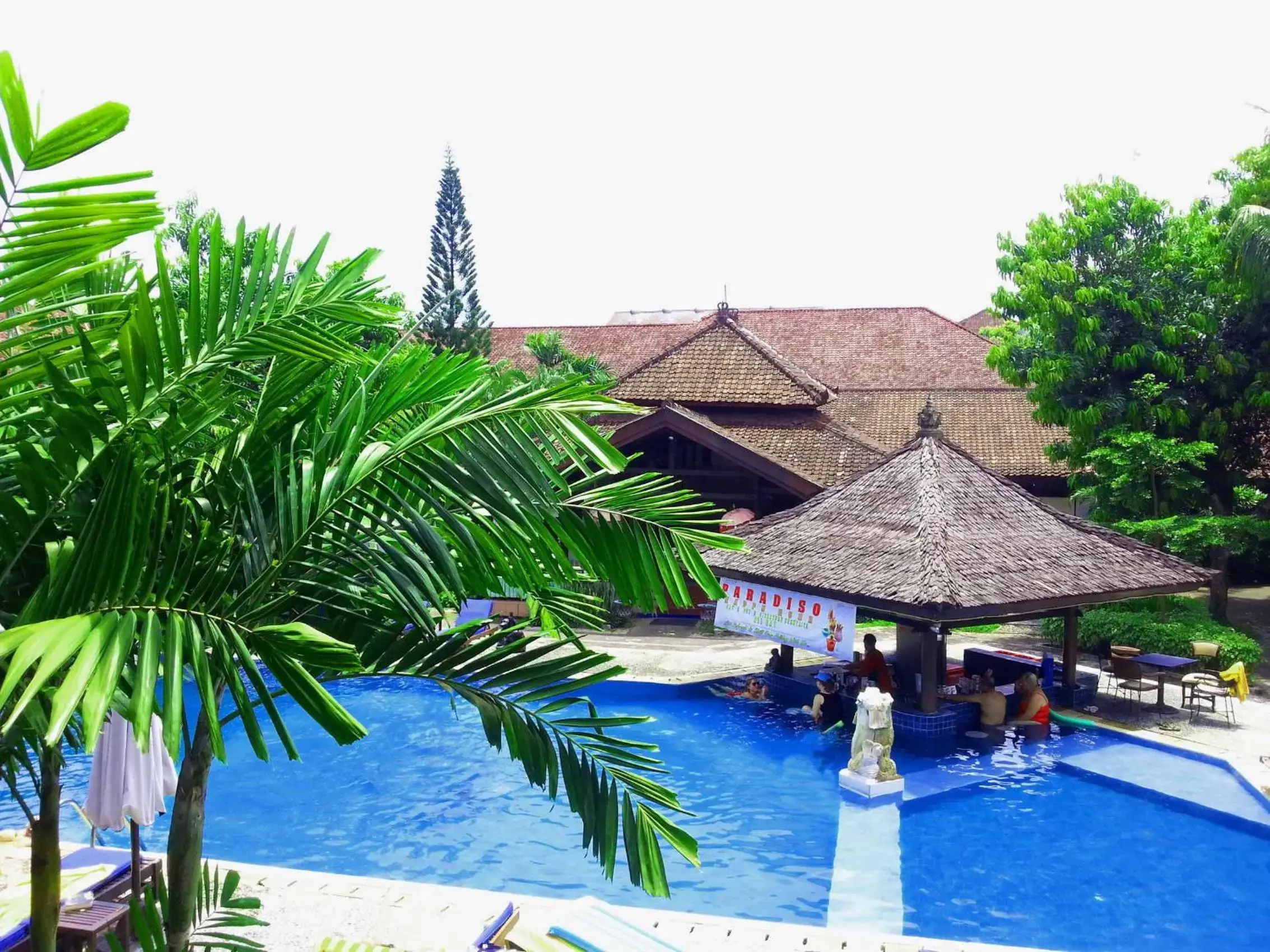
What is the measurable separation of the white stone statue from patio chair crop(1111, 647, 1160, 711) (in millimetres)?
4637

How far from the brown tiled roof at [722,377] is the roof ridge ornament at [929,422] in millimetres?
7948

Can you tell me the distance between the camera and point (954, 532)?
1387 cm

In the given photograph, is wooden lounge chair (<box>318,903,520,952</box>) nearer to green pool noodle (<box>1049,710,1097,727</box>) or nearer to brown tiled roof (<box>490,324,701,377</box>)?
green pool noodle (<box>1049,710,1097,727</box>)

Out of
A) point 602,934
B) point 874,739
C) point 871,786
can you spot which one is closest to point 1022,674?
point 874,739

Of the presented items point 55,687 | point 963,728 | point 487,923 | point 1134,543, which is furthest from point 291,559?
point 1134,543

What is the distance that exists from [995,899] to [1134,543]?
8107 mm

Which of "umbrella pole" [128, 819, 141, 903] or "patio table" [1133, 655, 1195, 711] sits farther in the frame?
"patio table" [1133, 655, 1195, 711]

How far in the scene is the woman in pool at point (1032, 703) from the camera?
13383 millimetres

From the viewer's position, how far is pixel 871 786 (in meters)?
11.0

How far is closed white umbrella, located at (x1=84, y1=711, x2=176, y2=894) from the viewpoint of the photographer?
7004 millimetres

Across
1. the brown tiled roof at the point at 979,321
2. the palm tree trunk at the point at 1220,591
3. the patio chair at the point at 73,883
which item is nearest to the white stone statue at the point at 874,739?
the patio chair at the point at 73,883

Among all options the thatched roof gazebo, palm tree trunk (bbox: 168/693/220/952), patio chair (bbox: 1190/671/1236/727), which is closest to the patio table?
patio chair (bbox: 1190/671/1236/727)

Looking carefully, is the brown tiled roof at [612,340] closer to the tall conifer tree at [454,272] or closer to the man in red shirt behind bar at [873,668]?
the tall conifer tree at [454,272]

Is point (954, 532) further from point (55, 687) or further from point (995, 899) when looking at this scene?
point (55, 687)
